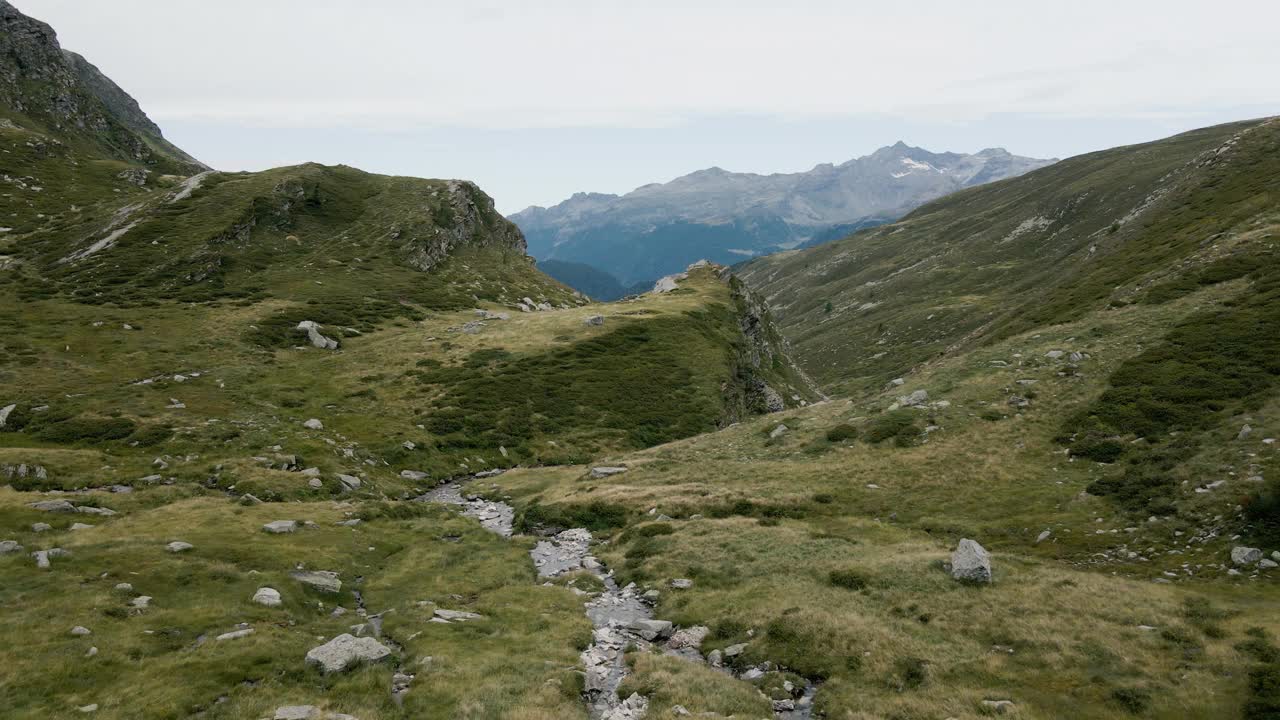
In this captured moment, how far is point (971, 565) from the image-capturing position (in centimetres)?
2444

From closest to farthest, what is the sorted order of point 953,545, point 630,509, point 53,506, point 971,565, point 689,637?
point 689,637 → point 971,565 → point 953,545 → point 53,506 → point 630,509

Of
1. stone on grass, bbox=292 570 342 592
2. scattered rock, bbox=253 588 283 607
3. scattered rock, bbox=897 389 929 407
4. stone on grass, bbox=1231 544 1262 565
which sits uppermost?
scattered rock, bbox=897 389 929 407

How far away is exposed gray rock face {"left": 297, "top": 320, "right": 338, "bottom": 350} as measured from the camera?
246 feet

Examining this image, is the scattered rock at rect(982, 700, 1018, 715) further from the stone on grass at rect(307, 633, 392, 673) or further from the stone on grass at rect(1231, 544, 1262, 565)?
the stone on grass at rect(307, 633, 392, 673)

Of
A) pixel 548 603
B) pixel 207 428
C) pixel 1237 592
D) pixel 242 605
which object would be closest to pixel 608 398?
pixel 207 428

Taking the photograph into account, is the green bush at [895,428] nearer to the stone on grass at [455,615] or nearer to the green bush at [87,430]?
the stone on grass at [455,615]

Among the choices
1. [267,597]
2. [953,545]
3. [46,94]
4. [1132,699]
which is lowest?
[953,545]

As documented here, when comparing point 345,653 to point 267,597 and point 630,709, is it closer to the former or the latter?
point 267,597

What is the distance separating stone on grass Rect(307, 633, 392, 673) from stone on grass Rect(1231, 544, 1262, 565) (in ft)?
101

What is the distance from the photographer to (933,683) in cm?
1844

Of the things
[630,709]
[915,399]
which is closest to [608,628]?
[630,709]

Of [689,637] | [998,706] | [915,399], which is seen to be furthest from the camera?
[915,399]

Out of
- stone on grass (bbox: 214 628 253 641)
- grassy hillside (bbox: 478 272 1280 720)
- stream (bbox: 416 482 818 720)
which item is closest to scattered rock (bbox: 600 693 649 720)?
stream (bbox: 416 482 818 720)

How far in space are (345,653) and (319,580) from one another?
847 cm
